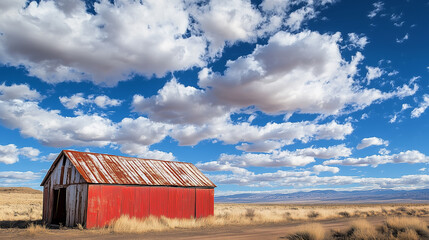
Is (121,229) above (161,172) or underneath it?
underneath

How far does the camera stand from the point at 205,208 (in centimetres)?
2652

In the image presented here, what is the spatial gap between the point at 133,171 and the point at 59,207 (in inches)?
206

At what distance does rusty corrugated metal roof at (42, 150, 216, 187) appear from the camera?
21525 millimetres

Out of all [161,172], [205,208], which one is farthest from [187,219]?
[161,172]

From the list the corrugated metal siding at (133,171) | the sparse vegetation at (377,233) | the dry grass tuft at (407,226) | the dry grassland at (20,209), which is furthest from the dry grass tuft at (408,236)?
the dry grassland at (20,209)

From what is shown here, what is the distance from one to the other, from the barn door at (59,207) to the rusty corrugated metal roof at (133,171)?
9.48ft

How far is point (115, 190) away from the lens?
2144 centimetres

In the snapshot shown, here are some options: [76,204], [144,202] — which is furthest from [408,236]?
[76,204]

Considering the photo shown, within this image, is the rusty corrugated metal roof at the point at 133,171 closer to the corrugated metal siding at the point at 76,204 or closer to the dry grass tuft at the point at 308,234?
the corrugated metal siding at the point at 76,204

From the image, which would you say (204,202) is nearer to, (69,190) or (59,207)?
(69,190)

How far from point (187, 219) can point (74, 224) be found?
7473 mm

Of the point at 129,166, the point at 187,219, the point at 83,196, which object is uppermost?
the point at 129,166

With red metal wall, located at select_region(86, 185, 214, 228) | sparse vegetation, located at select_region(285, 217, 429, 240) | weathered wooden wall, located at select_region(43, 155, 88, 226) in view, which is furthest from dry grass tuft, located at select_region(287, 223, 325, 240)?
weathered wooden wall, located at select_region(43, 155, 88, 226)

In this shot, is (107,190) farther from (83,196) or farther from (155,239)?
(155,239)
